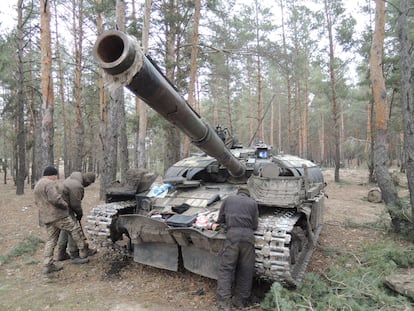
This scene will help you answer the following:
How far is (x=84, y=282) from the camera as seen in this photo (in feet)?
16.7

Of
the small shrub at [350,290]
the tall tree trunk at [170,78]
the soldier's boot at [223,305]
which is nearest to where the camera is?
the small shrub at [350,290]

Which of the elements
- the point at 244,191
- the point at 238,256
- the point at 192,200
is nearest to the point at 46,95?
the point at 192,200

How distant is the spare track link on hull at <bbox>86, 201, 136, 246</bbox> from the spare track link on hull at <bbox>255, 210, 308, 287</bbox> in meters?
2.54

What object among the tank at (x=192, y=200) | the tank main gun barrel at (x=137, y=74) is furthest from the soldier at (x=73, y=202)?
the tank main gun barrel at (x=137, y=74)

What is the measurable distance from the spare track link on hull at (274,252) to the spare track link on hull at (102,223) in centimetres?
254

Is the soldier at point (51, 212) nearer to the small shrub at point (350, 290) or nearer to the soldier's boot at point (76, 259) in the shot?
the soldier's boot at point (76, 259)

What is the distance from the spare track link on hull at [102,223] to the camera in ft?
17.8

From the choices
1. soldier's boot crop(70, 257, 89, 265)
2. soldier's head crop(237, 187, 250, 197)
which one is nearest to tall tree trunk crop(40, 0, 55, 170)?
soldier's boot crop(70, 257, 89, 265)

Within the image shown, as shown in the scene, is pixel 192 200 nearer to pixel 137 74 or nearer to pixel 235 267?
pixel 235 267

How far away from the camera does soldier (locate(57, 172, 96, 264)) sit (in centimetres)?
584

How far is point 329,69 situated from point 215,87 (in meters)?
9.74

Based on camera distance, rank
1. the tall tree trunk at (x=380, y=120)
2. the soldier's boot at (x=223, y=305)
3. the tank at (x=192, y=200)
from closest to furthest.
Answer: the tank at (x=192, y=200)
the soldier's boot at (x=223, y=305)
the tall tree trunk at (x=380, y=120)

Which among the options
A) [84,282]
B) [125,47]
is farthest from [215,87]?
Result: [125,47]

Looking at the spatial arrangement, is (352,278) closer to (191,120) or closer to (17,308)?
(191,120)
